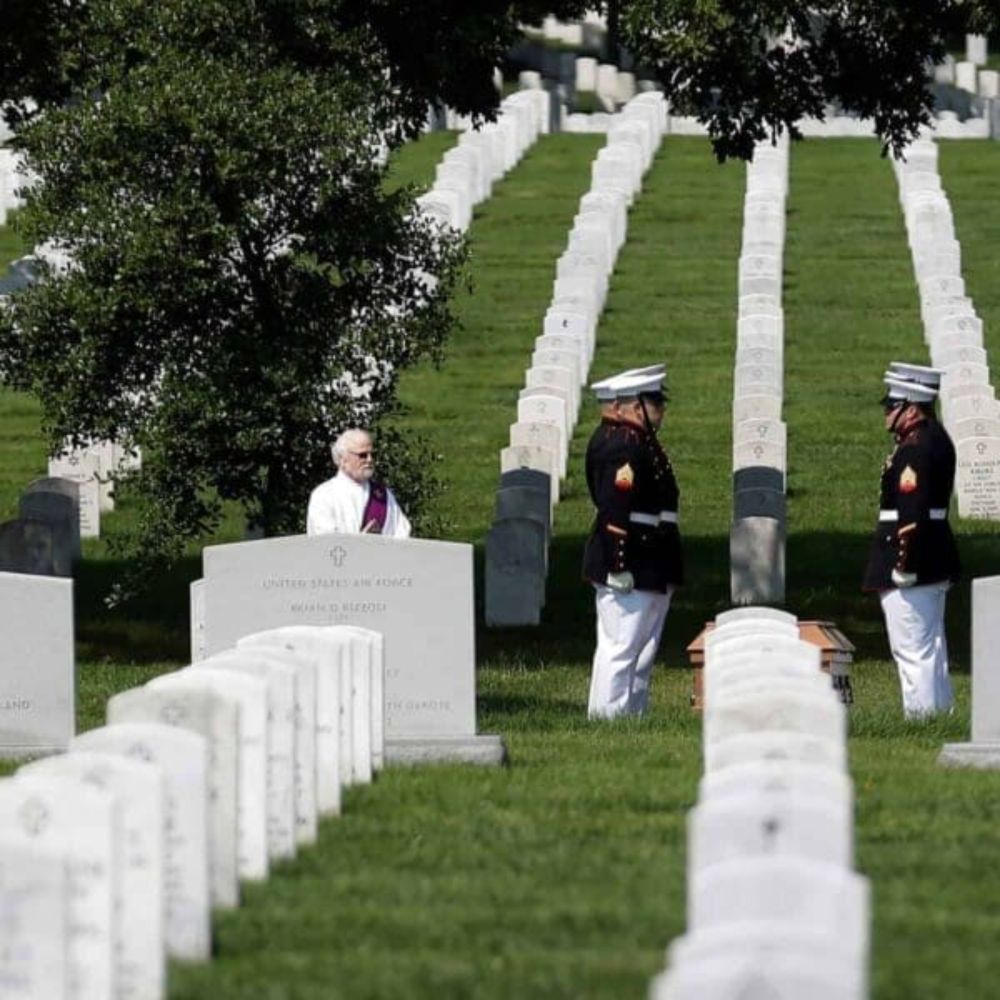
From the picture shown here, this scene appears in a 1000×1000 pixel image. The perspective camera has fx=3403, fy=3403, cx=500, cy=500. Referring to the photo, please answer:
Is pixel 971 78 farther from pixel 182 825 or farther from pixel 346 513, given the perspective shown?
pixel 182 825

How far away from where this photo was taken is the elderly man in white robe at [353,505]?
16422 millimetres

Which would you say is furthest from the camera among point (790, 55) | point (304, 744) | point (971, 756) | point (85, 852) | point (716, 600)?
point (716, 600)

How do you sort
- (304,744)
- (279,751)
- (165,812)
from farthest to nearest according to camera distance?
(304,744), (279,751), (165,812)

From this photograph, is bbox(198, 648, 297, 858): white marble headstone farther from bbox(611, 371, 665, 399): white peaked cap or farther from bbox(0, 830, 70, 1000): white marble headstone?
bbox(611, 371, 665, 399): white peaked cap

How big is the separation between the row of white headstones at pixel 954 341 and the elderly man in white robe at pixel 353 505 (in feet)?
23.1

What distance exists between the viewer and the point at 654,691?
19.1 meters

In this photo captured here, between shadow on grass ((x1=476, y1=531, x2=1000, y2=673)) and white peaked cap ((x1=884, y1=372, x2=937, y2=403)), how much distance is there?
3132 millimetres

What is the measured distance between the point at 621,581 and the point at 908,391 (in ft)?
5.67

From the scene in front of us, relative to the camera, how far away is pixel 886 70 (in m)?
21.6

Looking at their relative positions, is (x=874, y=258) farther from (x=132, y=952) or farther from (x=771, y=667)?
(x=132, y=952)

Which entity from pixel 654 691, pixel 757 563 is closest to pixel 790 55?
pixel 757 563

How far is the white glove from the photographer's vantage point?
17.2 meters

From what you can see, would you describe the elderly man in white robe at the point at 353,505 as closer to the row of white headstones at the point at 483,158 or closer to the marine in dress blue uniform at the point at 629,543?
the marine in dress blue uniform at the point at 629,543

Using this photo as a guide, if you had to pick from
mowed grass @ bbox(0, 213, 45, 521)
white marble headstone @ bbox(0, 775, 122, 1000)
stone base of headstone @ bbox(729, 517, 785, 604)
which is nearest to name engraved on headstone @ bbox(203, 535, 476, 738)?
white marble headstone @ bbox(0, 775, 122, 1000)
